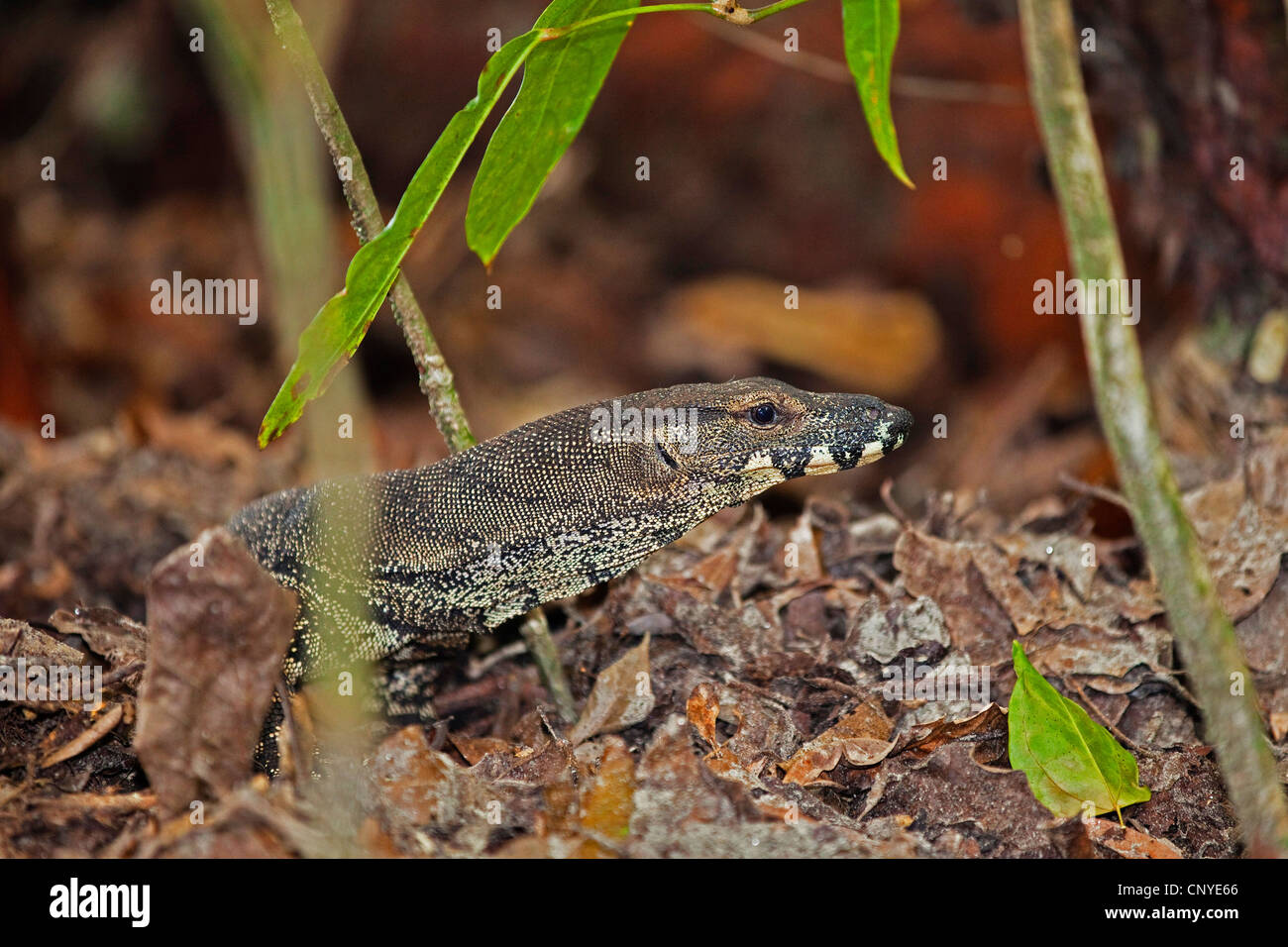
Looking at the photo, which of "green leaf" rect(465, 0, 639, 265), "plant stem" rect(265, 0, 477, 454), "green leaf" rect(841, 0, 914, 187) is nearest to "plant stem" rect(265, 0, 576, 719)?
"plant stem" rect(265, 0, 477, 454)

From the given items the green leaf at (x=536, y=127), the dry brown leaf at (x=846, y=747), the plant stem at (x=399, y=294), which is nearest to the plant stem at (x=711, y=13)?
the green leaf at (x=536, y=127)

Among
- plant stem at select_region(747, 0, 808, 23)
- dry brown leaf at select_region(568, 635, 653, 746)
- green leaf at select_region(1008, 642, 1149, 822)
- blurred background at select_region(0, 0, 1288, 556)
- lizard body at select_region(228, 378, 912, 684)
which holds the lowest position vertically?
green leaf at select_region(1008, 642, 1149, 822)

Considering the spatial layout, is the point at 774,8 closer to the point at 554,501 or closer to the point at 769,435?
the point at 769,435

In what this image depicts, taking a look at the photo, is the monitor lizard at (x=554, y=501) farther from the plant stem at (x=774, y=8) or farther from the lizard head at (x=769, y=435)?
the plant stem at (x=774, y=8)

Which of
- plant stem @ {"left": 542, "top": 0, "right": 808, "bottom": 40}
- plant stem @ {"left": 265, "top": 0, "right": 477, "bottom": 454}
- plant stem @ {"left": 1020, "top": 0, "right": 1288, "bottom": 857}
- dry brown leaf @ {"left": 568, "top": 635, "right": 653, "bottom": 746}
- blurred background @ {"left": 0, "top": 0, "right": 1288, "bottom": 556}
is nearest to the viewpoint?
plant stem @ {"left": 1020, "top": 0, "right": 1288, "bottom": 857}

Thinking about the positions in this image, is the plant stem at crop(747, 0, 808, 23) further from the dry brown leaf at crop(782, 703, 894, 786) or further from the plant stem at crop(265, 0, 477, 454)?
the dry brown leaf at crop(782, 703, 894, 786)

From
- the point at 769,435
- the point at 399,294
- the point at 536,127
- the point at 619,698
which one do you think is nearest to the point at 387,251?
the point at 536,127

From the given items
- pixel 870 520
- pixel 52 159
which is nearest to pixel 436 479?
pixel 870 520

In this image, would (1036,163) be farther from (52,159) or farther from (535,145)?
(52,159)

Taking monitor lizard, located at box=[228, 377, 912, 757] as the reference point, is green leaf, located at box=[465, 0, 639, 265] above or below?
above

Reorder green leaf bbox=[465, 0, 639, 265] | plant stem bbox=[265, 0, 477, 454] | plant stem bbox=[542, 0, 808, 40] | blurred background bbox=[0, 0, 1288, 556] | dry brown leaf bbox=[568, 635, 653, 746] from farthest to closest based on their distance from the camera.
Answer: blurred background bbox=[0, 0, 1288, 556] < dry brown leaf bbox=[568, 635, 653, 746] < plant stem bbox=[265, 0, 477, 454] < green leaf bbox=[465, 0, 639, 265] < plant stem bbox=[542, 0, 808, 40]
